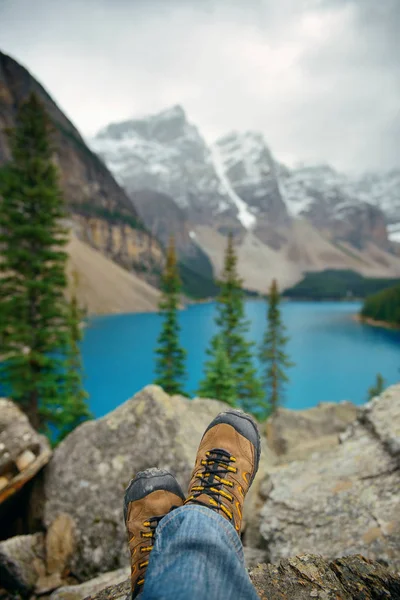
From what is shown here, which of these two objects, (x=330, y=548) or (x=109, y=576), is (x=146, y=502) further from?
(x=330, y=548)

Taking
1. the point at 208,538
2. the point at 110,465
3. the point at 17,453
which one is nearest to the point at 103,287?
the point at 17,453

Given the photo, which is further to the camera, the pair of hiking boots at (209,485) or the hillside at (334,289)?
the hillside at (334,289)

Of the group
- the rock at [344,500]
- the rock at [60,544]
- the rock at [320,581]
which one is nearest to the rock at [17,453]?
the rock at [60,544]

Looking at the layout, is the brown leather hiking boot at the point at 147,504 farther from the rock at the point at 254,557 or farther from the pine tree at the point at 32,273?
the pine tree at the point at 32,273

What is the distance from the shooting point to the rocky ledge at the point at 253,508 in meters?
2.19

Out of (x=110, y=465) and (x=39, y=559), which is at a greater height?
(x=110, y=465)

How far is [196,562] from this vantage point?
64.5 inches

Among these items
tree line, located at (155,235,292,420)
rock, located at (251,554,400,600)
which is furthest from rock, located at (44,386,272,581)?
tree line, located at (155,235,292,420)

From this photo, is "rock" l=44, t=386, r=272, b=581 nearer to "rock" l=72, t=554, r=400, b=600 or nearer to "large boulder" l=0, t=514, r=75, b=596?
"large boulder" l=0, t=514, r=75, b=596

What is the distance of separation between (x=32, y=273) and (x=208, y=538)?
9.78 metres

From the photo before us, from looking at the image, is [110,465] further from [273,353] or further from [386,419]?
[273,353]

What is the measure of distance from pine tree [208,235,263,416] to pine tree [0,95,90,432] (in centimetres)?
822

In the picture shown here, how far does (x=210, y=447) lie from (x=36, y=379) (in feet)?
28.2

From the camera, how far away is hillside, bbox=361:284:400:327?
225ft
